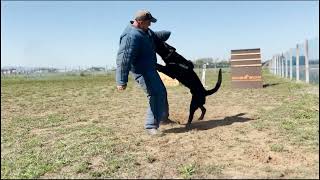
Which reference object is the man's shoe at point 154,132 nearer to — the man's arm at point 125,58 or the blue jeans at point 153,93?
the blue jeans at point 153,93

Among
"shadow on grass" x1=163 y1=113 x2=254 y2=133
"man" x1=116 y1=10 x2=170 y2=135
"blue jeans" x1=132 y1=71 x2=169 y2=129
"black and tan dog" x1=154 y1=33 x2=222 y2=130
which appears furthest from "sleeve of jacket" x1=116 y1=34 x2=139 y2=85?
"shadow on grass" x1=163 y1=113 x2=254 y2=133

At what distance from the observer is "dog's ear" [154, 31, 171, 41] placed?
698 centimetres

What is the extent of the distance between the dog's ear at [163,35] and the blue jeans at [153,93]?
0.70m

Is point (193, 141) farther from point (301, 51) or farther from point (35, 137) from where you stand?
point (301, 51)

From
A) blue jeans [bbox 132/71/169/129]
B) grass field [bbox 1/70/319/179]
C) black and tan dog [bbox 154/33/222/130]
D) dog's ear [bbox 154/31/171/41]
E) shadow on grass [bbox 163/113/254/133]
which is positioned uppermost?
dog's ear [bbox 154/31/171/41]

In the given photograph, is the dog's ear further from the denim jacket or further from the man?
the denim jacket

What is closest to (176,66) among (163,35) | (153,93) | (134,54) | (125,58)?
(163,35)

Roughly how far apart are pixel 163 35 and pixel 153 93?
102 centimetres

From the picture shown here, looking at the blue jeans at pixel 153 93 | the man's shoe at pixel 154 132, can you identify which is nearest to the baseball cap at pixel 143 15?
the blue jeans at pixel 153 93

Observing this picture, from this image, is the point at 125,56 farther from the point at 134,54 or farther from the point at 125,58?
the point at 134,54

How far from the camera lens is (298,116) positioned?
7.49 metres

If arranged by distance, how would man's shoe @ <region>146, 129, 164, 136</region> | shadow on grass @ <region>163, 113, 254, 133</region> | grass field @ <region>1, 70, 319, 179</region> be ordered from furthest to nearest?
1. shadow on grass @ <region>163, 113, 254, 133</region>
2. man's shoe @ <region>146, 129, 164, 136</region>
3. grass field @ <region>1, 70, 319, 179</region>

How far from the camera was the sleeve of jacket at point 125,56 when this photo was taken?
619 cm

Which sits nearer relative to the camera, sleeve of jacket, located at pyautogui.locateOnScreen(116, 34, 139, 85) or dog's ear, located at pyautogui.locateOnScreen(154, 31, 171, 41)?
sleeve of jacket, located at pyautogui.locateOnScreen(116, 34, 139, 85)
